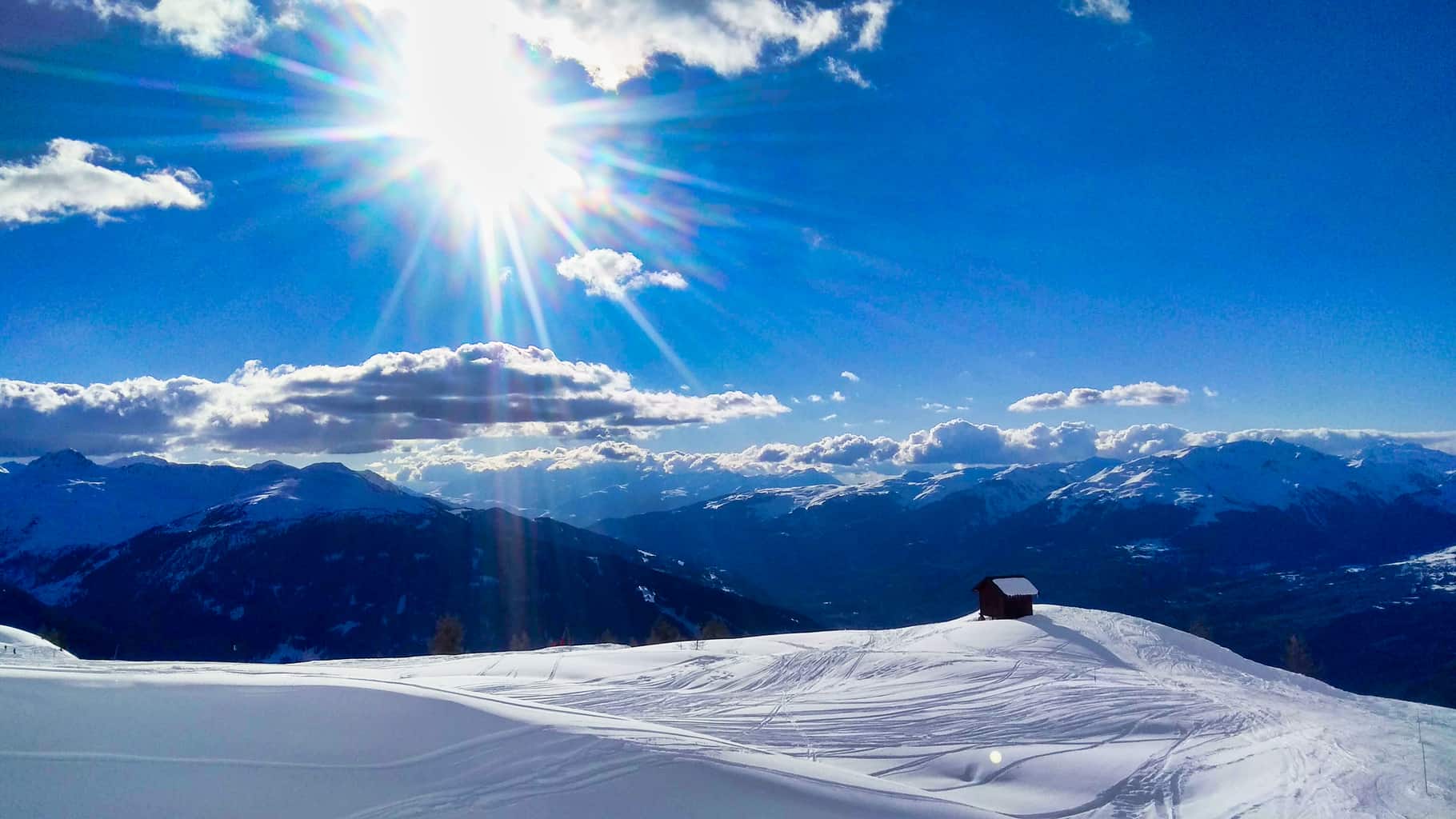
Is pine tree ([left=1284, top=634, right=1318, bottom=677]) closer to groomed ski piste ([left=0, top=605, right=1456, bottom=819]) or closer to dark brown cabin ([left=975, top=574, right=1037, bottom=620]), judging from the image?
dark brown cabin ([left=975, top=574, right=1037, bottom=620])

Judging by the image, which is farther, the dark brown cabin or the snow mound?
the dark brown cabin

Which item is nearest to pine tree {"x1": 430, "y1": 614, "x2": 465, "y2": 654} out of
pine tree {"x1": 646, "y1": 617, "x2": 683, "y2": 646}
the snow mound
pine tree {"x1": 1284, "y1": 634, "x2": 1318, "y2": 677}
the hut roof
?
pine tree {"x1": 646, "y1": 617, "x2": 683, "y2": 646}

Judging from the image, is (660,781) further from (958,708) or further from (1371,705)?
(1371,705)

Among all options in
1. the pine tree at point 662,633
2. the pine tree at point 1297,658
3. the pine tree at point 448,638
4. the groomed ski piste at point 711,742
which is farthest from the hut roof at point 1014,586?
the pine tree at point 448,638

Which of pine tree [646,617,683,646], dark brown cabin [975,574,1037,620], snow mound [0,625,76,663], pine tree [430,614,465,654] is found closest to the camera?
snow mound [0,625,76,663]

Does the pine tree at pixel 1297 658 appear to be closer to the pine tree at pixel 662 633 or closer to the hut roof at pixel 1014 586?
the hut roof at pixel 1014 586

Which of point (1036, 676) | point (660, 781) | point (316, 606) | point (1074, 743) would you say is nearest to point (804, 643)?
point (1036, 676)

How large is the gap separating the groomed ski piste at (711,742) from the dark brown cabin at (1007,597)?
44.1 feet

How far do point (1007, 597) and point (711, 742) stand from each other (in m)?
33.4

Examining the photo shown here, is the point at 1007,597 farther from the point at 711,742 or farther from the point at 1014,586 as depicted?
the point at 711,742

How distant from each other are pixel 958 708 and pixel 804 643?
15.4 m

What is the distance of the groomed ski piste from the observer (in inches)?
402

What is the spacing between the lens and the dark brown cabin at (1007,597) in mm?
42562

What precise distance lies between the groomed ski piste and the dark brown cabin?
13.5m
